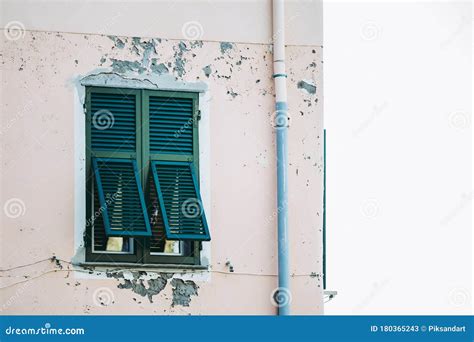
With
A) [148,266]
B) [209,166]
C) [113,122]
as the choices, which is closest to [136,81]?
[113,122]

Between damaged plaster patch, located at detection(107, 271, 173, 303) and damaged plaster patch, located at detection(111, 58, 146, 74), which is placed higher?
damaged plaster patch, located at detection(111, 58, 146, 74)

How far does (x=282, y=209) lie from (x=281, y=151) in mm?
523

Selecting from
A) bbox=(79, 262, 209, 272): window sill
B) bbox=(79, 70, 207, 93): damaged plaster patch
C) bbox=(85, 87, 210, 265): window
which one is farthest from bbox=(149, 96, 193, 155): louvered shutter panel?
bbox=(79, 262, 209, 272): window sill

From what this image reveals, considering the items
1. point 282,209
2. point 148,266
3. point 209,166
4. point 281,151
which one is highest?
point 281,151

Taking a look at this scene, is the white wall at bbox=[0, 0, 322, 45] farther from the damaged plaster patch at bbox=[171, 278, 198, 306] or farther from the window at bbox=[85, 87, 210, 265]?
the damaged plaster patch at bbox=[171, 278, 198, 306]

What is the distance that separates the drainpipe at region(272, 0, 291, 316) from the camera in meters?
17.7

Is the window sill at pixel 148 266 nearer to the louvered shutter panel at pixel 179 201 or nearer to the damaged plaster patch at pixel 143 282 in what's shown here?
the damaged plaster patch at pixel 143 282

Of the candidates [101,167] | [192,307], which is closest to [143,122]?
[101,167]

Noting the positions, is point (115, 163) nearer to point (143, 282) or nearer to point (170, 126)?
point (170, 126)

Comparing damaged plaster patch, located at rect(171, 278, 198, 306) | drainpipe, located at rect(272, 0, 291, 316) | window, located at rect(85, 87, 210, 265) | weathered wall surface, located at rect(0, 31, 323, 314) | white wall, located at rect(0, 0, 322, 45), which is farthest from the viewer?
drainpipe, located at rect(272, 0, 291, 316)

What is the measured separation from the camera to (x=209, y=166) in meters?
17.8

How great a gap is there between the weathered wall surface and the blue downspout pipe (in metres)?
0.07

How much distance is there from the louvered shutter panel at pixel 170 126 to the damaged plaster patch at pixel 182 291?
1149 mm

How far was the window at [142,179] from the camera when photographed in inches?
682
